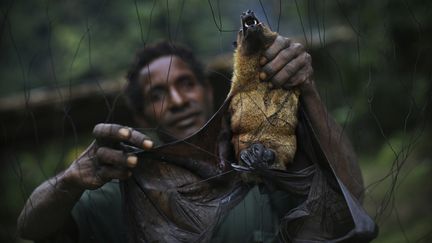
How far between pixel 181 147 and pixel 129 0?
364 centimetres

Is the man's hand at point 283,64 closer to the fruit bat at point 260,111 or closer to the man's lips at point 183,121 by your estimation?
the fruit bat at point 260,111

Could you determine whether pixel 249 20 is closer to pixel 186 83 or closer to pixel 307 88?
pixel 307 88

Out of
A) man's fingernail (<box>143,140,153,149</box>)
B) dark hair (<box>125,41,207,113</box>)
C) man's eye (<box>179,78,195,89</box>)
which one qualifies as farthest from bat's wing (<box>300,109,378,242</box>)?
dark hair (<box>125,41,207,113</box>)

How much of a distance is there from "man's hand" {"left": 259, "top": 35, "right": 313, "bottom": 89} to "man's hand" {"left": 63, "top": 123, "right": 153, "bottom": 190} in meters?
0.39

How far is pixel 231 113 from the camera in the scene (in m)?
1.77

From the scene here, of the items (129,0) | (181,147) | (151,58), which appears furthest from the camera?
(129,0)

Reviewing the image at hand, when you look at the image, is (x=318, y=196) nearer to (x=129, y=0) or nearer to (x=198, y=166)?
(x=198, y=166)

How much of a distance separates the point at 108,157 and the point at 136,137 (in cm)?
10

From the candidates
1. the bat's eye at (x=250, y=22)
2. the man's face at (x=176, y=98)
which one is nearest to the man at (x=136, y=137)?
the man's face at (x=176, y=98)

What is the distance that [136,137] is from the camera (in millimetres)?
1713

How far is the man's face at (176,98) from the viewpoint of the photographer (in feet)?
8.71

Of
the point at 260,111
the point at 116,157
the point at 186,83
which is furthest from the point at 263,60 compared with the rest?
the point at 186,83

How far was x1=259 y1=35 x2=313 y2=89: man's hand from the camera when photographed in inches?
66.6

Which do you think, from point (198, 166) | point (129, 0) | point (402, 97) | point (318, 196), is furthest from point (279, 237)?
point (129, 0)
